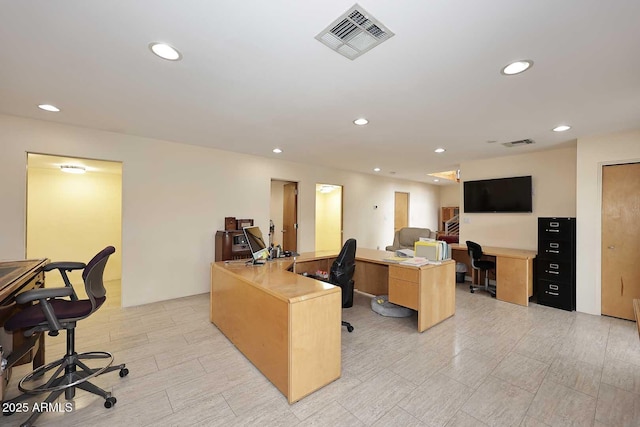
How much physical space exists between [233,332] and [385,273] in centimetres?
236

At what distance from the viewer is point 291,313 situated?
70.2 inches

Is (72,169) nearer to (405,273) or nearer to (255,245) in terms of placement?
(255,245)

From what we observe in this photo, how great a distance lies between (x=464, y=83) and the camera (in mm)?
2209

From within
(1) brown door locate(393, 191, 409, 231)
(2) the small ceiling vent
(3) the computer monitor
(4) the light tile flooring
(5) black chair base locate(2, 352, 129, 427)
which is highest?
(2) the small ceiling vent

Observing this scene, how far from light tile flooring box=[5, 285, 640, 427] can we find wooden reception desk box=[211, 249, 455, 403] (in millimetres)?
147

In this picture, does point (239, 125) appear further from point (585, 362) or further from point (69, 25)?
point (585, 362)

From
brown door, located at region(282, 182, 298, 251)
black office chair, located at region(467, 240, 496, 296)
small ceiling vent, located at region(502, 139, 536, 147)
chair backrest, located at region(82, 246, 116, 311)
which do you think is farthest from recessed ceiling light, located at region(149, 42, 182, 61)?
black office chair, located at region(467, 240, 496, 296)

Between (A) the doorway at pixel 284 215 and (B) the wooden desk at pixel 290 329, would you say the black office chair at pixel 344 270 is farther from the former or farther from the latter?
(A) the doorway at pixel 284 215

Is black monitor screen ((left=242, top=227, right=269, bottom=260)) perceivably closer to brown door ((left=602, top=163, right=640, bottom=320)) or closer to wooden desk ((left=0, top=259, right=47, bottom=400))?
wooden desk ((left=0, top=259, right=47, bottom=400))

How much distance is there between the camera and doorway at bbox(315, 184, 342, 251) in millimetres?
7579

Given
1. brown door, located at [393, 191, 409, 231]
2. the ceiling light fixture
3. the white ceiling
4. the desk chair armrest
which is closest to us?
the white ceiling

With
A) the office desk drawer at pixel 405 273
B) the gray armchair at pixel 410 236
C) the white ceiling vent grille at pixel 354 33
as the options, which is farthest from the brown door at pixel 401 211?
the white ceiling vent grille at pixel 354 33

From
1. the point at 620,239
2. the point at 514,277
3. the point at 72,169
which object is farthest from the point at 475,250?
the point at 72,169

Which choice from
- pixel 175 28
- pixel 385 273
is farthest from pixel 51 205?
pixel 385 273
